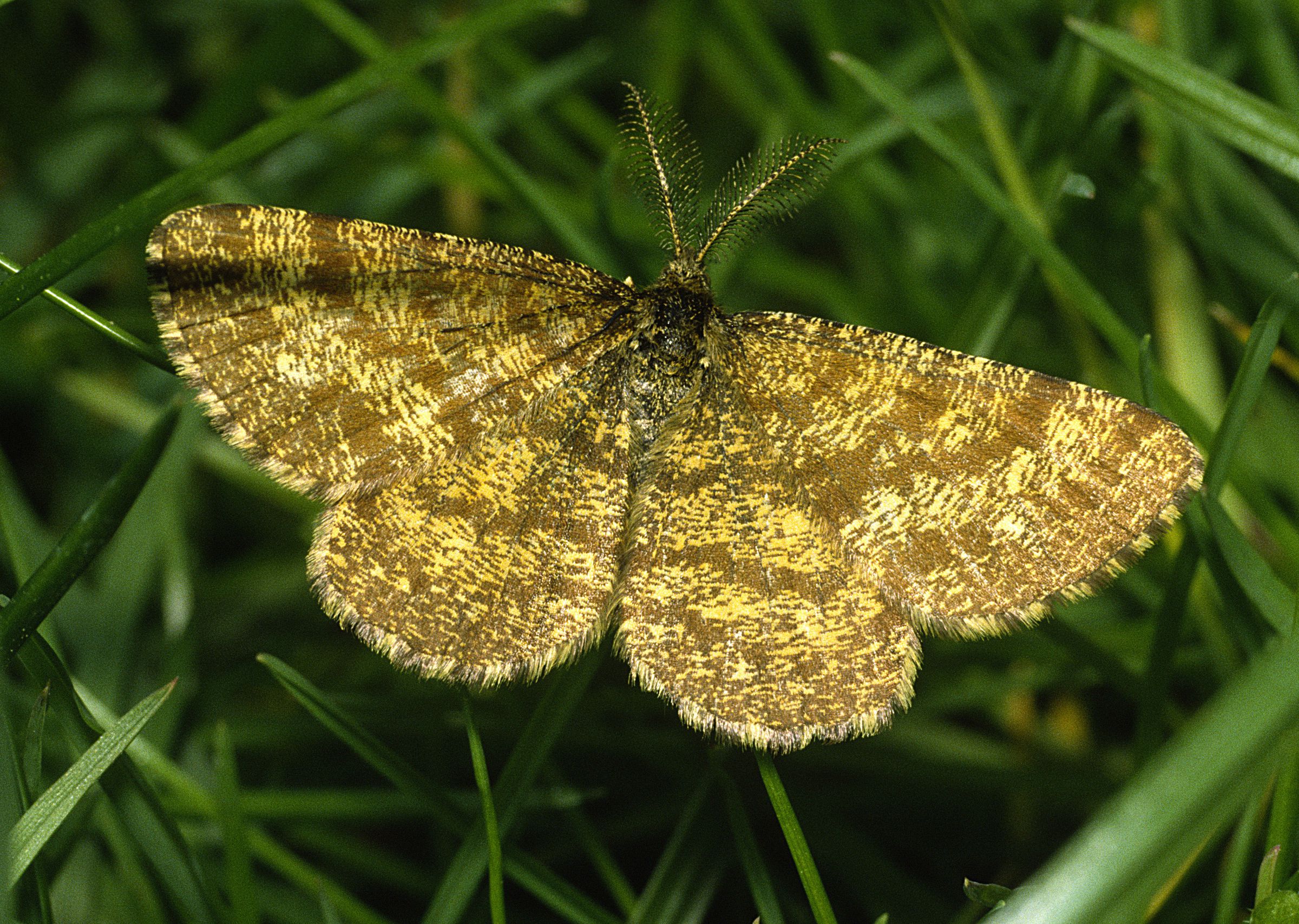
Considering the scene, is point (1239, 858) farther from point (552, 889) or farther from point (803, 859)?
point (552, 889)

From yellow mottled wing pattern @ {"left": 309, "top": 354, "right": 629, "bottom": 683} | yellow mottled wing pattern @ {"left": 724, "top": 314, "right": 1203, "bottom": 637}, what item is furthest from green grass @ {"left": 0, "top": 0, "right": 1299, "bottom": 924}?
yellow mottled wing pattern @ {"left": 724, "top": 314, "right": 1203, "bottom": 637}

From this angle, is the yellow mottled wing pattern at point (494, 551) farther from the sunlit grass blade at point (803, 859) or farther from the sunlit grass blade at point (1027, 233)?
the sunlit grass blade at point (1027, 233)

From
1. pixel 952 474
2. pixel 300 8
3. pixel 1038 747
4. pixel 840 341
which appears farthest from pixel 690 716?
pixel 300 8

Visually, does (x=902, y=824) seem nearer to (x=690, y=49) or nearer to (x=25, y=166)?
(x=690, y=49)

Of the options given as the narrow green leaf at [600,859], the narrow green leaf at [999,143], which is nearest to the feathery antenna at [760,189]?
the narrow green leaf at [999,143]

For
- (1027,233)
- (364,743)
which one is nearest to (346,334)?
(364,743)

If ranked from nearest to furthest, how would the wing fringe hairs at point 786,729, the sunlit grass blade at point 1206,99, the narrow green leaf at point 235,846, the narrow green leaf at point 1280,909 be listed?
the narrow green leaf at point 1280,909, the narrow green leaf at point 235,846, the wing fringe hairs at point 786,729, the sunlit grass blade at point 1206,99

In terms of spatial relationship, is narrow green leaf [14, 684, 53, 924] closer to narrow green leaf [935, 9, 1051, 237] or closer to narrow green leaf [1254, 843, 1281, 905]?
narrow green leaf [1254, 843, 1281, 905]

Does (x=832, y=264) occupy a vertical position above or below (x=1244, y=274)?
below
